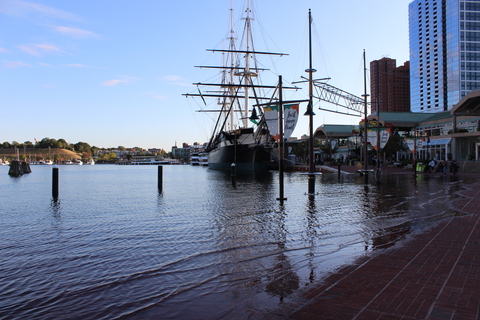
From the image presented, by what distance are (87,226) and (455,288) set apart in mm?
10081

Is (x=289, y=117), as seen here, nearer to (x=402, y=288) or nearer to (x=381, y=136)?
(x=402, y=288)

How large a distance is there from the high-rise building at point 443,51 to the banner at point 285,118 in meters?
108

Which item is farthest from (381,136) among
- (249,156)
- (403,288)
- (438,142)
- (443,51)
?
(443,51)

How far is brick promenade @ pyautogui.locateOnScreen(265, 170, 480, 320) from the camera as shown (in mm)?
4242

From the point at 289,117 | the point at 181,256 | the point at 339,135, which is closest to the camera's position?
the point at 181,256

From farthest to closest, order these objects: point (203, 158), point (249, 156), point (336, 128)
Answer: point (203, 158), point (336, 128), point (249, 156)

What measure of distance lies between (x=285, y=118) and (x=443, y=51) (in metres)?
140

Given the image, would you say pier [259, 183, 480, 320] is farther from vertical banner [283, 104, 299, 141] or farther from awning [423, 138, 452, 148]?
awning [423, 138, 452, 148]

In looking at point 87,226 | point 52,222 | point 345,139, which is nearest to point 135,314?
point 87,226

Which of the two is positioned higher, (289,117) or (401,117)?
(401,117)

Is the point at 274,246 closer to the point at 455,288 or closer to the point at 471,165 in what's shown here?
the point at 455,288

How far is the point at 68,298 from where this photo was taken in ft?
17.3

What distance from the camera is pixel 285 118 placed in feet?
54.0

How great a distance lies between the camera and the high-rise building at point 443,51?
393 ft
